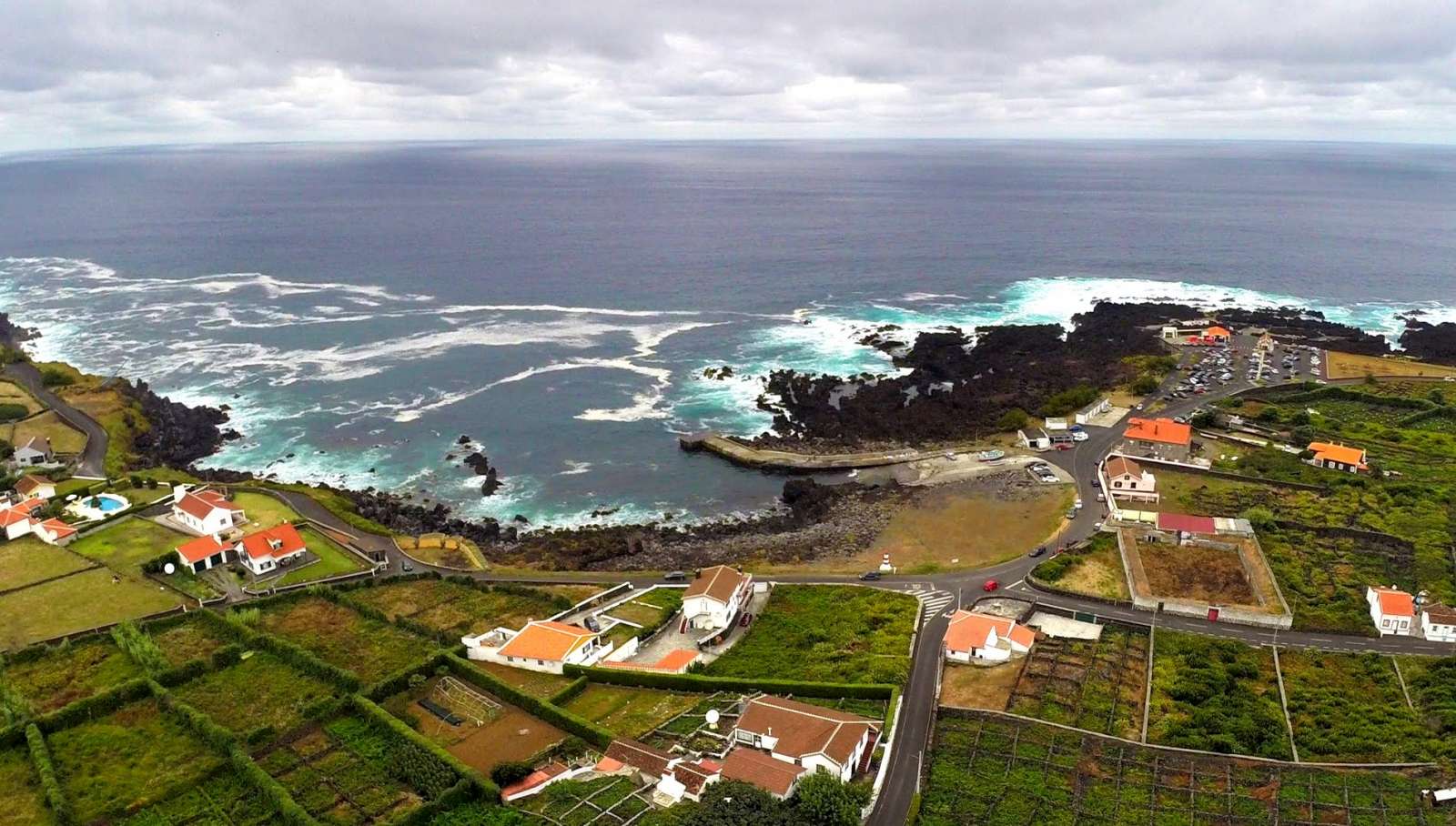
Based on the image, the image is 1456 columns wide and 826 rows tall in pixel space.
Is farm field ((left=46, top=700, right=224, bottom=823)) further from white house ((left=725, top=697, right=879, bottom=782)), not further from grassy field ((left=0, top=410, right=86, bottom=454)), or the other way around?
grassy field ((left=0, top=410, right=86, bottom=454))

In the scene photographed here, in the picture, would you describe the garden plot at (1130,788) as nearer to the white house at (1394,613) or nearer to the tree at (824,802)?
the tree at (824,802)

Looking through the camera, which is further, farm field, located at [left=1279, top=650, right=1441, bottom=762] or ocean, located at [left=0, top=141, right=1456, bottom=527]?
ocean, located at [left=0, top=141, right=1456, bottom=527]

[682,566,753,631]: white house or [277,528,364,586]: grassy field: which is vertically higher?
[682,566,753,631]: white house

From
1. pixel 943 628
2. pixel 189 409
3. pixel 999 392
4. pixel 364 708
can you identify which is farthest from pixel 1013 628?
pixel 189 409

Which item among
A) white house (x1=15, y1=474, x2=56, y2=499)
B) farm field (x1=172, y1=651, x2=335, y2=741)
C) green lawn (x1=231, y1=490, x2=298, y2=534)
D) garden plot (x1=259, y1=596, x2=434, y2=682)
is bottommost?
garden plot (x1=259, y1=596, x2=434, y2=682)

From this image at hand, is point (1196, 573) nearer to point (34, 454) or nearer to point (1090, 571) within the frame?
point (1090, 571)

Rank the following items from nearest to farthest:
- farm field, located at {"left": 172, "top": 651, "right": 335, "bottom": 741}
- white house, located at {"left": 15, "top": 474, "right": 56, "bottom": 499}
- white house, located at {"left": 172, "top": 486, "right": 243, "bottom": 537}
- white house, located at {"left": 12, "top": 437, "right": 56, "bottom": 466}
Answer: farm field, located at {"left": 172, "top": 651, "right": 335, "bottom": 741} → white house, located at {"left": 172, "top": 486, "right": 243, "bottom": 537} → white house, located at {"left": 15, "top": 474, "right": 56, "bottom": 499} → white house, located at {"left": 12, "top": 437, "right": 56, "bottom": 466}

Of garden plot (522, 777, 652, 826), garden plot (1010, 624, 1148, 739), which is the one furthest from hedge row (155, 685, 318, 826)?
garden plot (1010, 624, 1148, 739)
